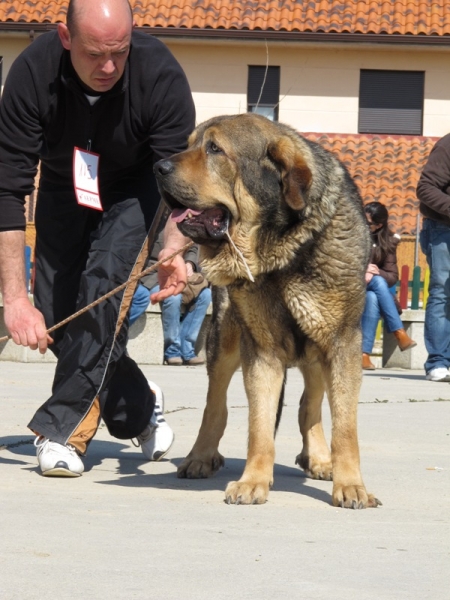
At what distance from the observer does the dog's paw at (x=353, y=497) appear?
4.57 metres

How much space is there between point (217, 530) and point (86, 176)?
1.99 m

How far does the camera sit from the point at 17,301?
516 cm

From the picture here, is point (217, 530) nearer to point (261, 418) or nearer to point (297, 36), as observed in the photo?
point (261, 418)

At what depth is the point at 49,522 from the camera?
4047mm

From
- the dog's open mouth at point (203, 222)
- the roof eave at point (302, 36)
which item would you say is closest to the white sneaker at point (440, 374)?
the dog's open mouth at point (203, 222)

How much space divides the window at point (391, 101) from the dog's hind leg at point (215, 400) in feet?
75.5

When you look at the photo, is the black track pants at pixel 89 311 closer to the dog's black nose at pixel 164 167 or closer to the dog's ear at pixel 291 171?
the dog's black nose at pixel 164 167

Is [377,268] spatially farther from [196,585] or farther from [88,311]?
[196,585]

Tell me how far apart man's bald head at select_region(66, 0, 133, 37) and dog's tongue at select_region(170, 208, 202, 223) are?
0.91 metres

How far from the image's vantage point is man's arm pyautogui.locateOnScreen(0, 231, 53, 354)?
5102 mm

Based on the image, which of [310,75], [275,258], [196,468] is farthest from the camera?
[310,75]

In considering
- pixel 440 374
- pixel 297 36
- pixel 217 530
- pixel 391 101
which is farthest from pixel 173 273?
pixel 391 101

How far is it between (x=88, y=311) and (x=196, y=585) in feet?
7.50

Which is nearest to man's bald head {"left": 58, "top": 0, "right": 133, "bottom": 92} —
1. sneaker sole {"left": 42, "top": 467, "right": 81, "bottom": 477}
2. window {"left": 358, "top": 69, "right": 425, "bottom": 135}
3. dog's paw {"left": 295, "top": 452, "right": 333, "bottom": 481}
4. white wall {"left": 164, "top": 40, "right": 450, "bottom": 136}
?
sneaker sole {"left": 42, "top": 467, "right": 81, "bottom": 477}
